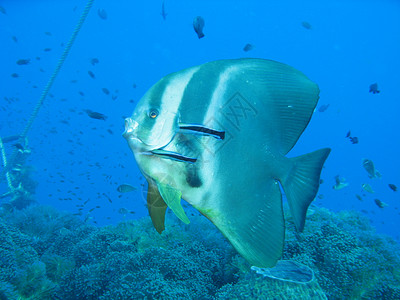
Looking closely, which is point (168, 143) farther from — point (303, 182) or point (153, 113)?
point (303, 182)

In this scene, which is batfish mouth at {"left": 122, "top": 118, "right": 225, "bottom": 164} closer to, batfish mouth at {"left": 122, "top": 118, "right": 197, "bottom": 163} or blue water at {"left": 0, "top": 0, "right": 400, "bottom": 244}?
batfish mouth at {"left": 122, "top": 118, "right": 197, "bottom": 163}

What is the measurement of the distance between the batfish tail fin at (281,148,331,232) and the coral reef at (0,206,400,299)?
3.80 ft

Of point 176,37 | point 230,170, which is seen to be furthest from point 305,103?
point 176,37

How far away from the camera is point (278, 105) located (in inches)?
40.1

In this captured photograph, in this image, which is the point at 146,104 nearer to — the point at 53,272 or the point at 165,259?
the point at 165,259

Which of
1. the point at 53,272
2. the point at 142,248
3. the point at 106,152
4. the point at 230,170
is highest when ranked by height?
the point at 230,170

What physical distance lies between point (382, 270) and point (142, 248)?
297 cm

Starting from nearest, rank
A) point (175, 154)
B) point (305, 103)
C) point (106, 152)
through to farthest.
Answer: point (175, 154) < point (305, 103) < point (106, 152)

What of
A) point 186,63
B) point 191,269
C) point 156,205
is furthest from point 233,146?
point 186,63

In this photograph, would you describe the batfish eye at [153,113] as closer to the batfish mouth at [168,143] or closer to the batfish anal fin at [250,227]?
the batfish mouth at [168,143]

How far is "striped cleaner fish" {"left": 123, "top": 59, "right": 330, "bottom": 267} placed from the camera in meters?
0.84

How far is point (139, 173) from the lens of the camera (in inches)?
1762

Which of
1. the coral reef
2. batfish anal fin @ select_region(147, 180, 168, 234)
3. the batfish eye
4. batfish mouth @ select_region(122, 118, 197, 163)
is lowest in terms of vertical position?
the coral reef

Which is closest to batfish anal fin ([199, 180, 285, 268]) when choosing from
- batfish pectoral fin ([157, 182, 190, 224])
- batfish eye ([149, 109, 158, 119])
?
batfish pectoral fin ([157, 182, 190, 224])
